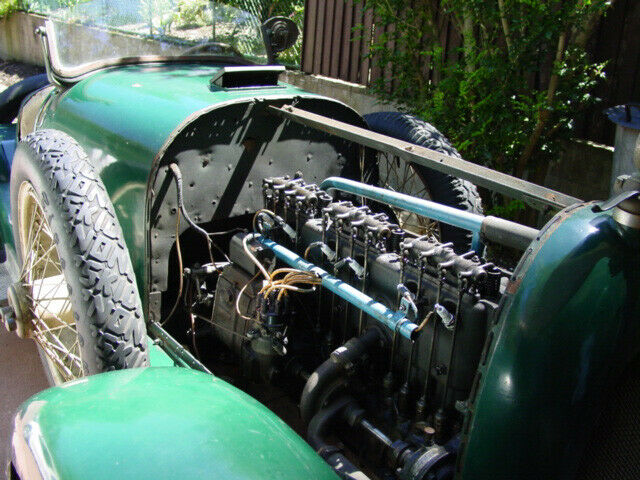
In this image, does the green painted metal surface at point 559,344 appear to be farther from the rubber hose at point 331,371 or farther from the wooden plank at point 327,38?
the wooden plank at point 327,38

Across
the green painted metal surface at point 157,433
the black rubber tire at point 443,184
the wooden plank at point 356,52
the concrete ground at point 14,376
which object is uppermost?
the wooden plank at point 356,52

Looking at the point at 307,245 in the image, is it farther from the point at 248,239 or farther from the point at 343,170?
the point at 343,170

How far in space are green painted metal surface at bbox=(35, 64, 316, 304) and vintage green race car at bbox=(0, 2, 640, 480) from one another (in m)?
0.01

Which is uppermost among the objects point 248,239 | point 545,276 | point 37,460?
point 545,276

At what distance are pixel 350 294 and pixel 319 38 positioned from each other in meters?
6.76

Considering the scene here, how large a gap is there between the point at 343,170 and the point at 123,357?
1388 millimetres

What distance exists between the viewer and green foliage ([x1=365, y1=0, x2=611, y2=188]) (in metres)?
4.56

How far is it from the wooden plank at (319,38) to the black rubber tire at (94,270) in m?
6.32

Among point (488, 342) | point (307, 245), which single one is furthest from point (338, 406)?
point (488, 342)

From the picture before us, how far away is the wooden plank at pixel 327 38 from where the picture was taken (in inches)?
316

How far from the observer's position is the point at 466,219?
1.91 meters

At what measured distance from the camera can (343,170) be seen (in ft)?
10.1

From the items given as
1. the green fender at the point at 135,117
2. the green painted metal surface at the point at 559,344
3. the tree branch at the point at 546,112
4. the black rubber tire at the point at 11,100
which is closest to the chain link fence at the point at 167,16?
the green fender at the point at 135,117

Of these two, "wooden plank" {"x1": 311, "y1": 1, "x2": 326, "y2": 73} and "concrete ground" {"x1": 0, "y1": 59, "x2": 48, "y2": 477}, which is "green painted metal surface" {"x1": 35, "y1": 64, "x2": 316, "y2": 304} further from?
"wooden plank" {"x1": 311, "y1": 1, "x2": 326, "y2": 73}
